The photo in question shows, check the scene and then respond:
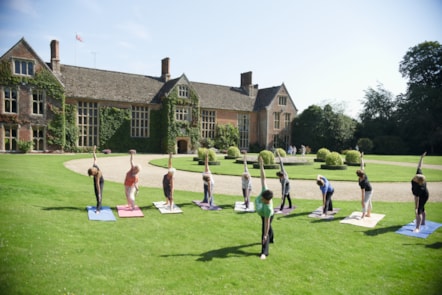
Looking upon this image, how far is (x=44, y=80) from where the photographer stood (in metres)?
34.4

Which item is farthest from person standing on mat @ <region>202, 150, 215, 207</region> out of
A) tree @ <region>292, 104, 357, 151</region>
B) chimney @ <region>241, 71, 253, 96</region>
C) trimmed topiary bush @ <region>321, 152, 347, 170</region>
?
chimney @ <region>241, 71, 253, 96</region>

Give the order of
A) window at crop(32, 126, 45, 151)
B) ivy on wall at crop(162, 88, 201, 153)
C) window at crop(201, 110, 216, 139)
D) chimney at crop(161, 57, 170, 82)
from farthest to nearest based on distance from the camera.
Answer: window at crop(201, 110, 216, 139) → chimney at crop(161, 57, 170, 82) → ivy on wall at crop(162, 88, 201, 153) → window at crop(32, 126, 45, 151)

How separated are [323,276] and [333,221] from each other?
4291 millimetres

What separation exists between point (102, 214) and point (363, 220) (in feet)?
28.2

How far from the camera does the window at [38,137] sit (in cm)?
3450

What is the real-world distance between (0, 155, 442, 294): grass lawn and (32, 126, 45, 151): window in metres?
Answer: 27.0

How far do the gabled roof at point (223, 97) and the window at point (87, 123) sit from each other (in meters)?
15.4

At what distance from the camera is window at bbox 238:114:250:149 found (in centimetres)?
5112

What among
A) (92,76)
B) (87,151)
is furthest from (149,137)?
(92,76)

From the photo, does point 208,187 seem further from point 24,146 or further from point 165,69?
point 165,69

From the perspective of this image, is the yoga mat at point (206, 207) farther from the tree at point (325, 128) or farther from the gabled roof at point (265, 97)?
the tree at point (325, 128)

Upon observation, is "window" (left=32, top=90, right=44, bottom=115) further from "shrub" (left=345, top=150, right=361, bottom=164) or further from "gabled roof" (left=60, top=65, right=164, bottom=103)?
"shrub" (left=345, top=150, right=361, bottom=164)

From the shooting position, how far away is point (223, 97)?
50656 mm

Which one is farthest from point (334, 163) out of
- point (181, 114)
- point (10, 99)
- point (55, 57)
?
point (55, 57)
